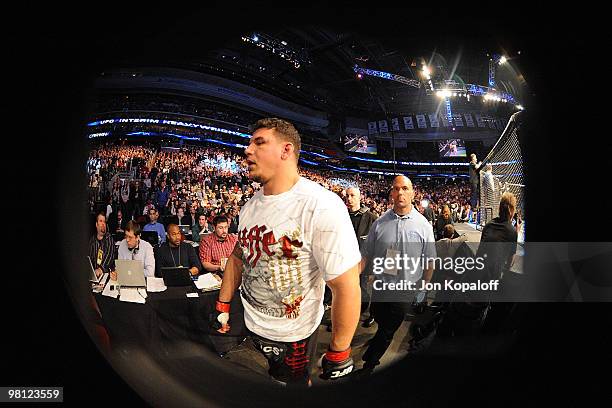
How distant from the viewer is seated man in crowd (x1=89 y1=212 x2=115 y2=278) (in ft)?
6.28

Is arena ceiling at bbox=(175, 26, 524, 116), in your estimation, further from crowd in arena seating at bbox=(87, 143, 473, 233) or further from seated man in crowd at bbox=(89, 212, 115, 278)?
seated man in crowd at bbox=(89, 212, 115, 278)

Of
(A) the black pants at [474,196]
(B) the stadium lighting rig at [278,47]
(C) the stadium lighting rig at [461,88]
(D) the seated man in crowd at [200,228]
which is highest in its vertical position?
(B) the stadium lighting rig at [278,47]

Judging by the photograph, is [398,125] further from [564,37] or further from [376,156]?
[564,37]

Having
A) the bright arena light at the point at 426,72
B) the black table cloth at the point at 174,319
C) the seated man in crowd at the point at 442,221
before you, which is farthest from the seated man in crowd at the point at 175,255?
the bright arena light at the point at 426,72

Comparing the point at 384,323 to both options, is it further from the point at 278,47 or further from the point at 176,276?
the point at 278,47

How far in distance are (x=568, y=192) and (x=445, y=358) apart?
3.41ft

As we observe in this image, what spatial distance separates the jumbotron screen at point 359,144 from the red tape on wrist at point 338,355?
0.97 metres

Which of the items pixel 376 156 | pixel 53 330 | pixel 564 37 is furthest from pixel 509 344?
pixel 53 330

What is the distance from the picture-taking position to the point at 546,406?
6.11ft

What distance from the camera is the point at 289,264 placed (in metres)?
1.69

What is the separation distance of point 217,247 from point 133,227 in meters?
0.44

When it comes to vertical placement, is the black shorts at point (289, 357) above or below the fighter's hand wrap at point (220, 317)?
below

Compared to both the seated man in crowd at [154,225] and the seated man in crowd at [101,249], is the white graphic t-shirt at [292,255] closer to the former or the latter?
the seated man in crowd at [154,225]

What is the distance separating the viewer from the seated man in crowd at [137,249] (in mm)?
1869
